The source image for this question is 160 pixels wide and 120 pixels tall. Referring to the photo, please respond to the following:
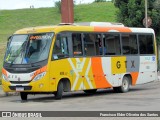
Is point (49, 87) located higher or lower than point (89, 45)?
lower

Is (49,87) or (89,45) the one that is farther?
(89,45)

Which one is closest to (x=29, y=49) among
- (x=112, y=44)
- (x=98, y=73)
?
(x=98, y=73)

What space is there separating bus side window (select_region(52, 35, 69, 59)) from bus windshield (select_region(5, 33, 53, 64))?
32 centimetres

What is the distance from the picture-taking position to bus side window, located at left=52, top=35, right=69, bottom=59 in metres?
22.3

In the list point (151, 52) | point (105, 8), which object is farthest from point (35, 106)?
point (105, 8)

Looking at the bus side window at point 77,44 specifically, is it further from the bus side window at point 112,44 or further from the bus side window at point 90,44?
the bus side window at point 112,44

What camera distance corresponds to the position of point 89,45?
954 inches

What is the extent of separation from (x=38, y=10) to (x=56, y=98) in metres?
68.3

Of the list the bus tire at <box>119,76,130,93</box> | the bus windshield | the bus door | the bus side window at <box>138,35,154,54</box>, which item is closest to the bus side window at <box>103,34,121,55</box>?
the bus tire at <box>119,76,130,93</box>

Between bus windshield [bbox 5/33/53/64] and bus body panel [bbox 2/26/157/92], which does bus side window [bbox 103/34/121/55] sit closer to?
bus body panel [bbox 2/26/157/92]

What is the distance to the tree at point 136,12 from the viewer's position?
41781mm

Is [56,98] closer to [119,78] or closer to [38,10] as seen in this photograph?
[119,78]

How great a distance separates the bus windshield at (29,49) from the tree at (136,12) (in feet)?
65.2

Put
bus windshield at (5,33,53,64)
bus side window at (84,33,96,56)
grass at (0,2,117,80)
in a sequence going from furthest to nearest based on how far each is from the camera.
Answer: grass at (0,2,117,80), bus side window at (84,33,96,56), bus windshield at (5,33,53,64)
